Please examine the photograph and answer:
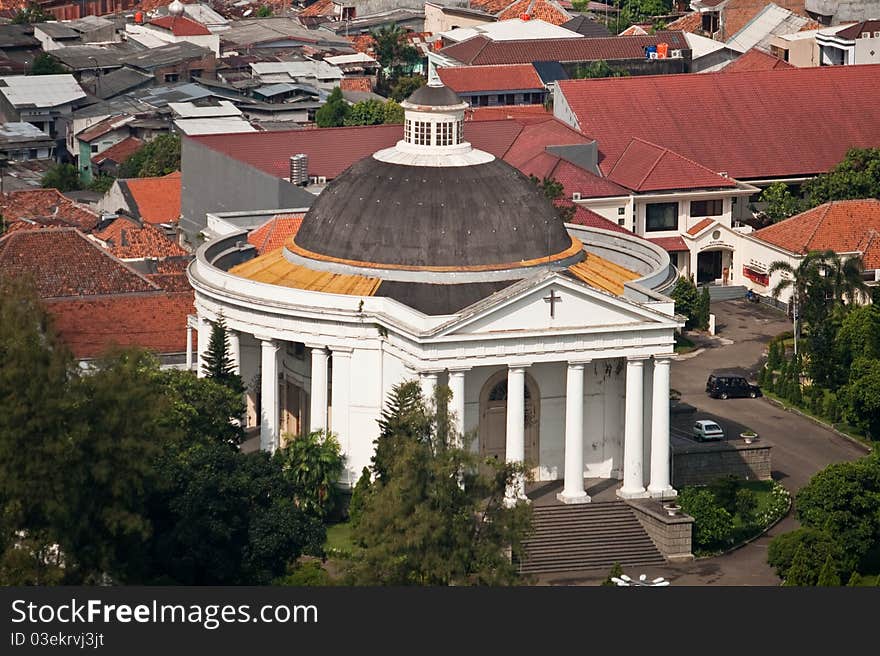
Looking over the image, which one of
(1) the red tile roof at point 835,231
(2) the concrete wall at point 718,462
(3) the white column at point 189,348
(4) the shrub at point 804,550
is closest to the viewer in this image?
(4) the shrub at point 804,550

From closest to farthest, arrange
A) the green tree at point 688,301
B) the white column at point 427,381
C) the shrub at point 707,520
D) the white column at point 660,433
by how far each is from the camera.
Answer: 1. the white column at point 427,381
2. the shrub at point 707,520
3. the white column at point 660,433
4. the green tree at point 688,301

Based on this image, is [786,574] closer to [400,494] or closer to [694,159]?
[400,494]

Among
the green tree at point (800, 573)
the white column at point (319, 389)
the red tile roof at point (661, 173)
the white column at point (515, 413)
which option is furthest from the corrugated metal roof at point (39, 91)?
the green tree at point (800, 573)

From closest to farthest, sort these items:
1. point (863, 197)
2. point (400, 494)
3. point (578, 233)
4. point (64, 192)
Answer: point (400, 494) < point (578, 233) < point (863, 197) < point (64, 192)

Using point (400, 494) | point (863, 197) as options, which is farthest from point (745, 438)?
point (863, 197)

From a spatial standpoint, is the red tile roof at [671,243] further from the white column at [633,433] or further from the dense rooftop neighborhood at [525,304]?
the white column at [633,433]

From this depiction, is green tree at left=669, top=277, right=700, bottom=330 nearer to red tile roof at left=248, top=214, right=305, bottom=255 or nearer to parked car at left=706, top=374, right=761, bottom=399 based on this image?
parked car at left=706, top=374, right=761, bottom=399
